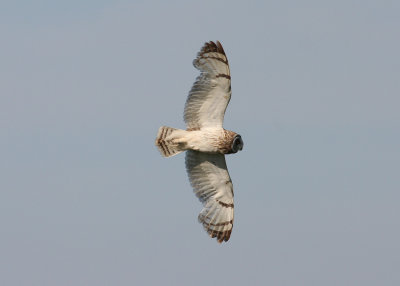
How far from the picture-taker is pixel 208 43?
21547 mm

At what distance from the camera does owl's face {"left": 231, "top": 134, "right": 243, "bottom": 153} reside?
71.4 feet

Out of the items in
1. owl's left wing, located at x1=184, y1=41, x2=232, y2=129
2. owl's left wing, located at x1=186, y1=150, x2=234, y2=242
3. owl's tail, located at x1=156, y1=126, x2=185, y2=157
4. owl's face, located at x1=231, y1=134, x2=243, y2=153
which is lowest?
owl's left wing, located at x1=186, y1=150, x2=234, y2=242

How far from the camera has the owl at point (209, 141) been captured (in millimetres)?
21516

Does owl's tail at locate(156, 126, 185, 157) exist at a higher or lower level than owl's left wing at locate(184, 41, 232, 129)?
lower

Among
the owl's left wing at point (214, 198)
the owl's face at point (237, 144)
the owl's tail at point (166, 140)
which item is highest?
the owl's face at point (237, 144)

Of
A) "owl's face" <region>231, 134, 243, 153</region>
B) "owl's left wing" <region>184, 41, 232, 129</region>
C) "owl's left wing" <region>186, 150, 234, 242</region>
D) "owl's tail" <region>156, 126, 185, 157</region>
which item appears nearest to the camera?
"owl's left wing" <region>184, 41, 232, 129</region>

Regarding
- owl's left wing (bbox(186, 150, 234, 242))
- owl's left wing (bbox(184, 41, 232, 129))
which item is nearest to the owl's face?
owl's left wing (bbox(184, 41, 232, 129))

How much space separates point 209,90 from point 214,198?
9.02 feet

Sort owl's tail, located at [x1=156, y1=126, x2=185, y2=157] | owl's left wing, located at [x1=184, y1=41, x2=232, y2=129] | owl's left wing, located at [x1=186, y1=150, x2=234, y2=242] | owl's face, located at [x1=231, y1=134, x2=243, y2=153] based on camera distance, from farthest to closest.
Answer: owl's left wing, located at [x1=186, y1=150, x2=234, y2=242], owl's tail, located at [x1=156, y1=126, x2=185, y2=157], owl's face, located at [x1=231, y1=134, x2=243, y2=153], owl's left wing, located at [x1=184, y1=41, x2=232, y2=129]

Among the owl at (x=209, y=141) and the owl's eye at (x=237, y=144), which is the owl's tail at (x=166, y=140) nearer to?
the owl at (x=209, y=141)

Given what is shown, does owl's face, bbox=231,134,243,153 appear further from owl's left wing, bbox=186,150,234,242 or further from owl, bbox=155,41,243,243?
owl's left wing, bbox=186,150,234,242

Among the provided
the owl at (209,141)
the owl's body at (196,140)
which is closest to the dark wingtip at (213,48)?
the owl at (209,141)

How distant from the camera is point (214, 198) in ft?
75.0

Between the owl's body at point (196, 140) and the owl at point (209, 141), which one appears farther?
the owl's body at point (196, 140)
